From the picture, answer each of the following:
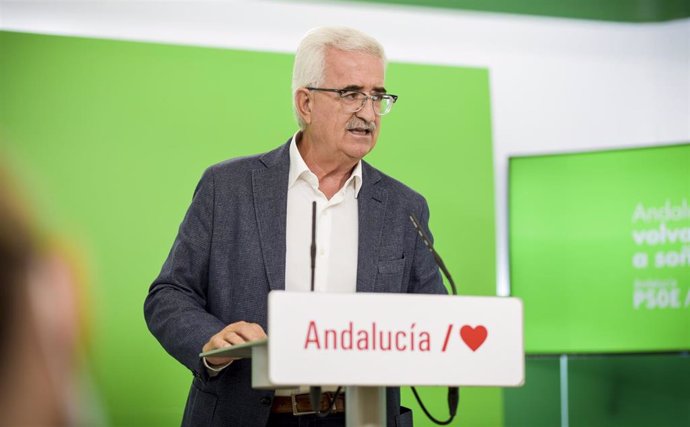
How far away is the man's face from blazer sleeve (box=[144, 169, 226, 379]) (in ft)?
1.18

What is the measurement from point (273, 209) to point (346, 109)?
378 millimetres

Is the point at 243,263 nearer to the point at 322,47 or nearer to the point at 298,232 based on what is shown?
the point at 298,232

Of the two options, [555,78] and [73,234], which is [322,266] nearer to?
[73,234]

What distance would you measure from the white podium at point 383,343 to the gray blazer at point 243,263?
71 centimetres

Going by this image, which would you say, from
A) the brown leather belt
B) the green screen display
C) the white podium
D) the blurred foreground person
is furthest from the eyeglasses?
the green screen display

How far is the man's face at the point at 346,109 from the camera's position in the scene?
101 inches

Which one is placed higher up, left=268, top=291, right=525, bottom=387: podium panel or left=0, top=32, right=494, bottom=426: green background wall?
left=0, top=32, right=494, bottom=426: green background wall

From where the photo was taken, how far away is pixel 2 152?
1.76ft

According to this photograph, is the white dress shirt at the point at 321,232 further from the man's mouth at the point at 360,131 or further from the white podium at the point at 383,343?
the white podium at the point at 383,343

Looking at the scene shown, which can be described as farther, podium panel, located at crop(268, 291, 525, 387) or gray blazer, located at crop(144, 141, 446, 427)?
gray blazer, located at crop(144, 141, 446, 427)

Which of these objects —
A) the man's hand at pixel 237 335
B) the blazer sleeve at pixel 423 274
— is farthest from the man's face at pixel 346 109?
the man's hand at pixel 237 335

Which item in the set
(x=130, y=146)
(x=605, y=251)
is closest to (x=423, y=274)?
(x=130, y=146)

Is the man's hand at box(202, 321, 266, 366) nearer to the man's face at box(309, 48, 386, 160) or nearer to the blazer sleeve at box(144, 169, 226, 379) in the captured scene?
the blazer sleeve at box(144, 169, 226, 379)

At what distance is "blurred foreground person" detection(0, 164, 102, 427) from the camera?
1.65 feet
